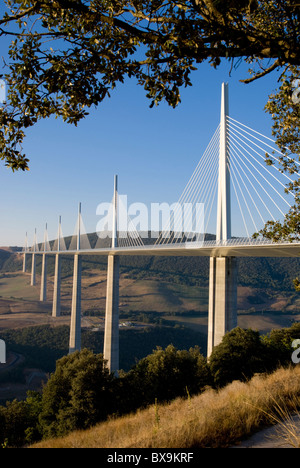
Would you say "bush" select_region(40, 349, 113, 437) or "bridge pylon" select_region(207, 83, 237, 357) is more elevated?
"bridge pylon" select_region(207, 83, 237, 357)

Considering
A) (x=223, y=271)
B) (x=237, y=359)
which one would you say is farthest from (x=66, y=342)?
(x=237, y=359)

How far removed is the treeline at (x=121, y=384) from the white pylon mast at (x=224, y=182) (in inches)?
353

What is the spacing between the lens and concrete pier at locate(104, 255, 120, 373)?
45.1 meters

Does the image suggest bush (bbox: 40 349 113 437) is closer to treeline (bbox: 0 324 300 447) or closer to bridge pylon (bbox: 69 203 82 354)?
treeline (bbox: 0 324 300 447)

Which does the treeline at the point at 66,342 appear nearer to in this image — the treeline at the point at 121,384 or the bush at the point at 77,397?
the treeline at the point at 121,384

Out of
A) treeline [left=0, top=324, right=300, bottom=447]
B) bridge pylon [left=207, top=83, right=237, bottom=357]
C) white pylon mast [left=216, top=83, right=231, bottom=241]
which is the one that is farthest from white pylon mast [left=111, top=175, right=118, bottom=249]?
treeline [left=0, top=324, right=300, bottom=447]

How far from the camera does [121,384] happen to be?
1783 centimetres

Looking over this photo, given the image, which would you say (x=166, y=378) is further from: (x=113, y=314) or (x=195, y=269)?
(x=195, y=269)

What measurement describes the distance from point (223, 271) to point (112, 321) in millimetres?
20431

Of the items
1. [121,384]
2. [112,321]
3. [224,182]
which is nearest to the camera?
[121,384]

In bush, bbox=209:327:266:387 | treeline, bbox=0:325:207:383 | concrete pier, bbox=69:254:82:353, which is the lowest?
treeline, bbox=0:325:207:383

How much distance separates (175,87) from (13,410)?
19881 millimetres

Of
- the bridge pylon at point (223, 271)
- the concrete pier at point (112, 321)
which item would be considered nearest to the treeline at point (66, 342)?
the concrete pier at point (112, 321)

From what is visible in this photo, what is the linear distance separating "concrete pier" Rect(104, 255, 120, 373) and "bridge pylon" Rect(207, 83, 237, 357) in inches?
674
